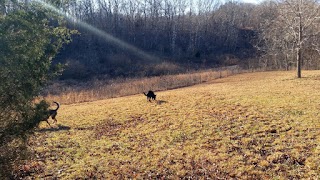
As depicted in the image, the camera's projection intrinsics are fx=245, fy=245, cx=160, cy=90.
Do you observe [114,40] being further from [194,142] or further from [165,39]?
[194,142]

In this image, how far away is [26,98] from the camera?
15.7ft

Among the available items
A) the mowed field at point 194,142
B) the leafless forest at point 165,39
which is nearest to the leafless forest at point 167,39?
the leafless forest at point 165,39

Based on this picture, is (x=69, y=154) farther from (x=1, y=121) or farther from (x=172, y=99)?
(x=172, y=99)

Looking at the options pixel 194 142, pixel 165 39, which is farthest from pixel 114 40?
pixel 194 142

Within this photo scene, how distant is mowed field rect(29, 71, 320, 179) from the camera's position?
731 centimetres

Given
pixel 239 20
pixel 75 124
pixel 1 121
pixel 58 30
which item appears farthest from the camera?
pixel 239 20

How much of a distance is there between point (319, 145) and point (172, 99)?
10.9m

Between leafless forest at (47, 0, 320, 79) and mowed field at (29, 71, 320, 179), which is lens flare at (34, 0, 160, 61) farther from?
mowed field at (29, 71, 320, 179)

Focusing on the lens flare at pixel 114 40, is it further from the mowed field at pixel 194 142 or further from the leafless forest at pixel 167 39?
the mowed field at pixel 194 142

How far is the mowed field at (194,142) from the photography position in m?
7.31

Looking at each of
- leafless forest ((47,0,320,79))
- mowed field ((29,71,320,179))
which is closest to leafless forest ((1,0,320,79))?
leafless forest ((47,0,320,79))

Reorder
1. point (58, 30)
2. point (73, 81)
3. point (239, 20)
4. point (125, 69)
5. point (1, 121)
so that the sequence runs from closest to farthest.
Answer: point (1, 121) → point (58, 30) → point (73, 81) → point (125, 69) → point (239, 20)

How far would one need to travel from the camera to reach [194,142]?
373 inches

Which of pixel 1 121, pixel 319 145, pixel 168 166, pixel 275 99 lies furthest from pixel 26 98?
pixel 275 99
